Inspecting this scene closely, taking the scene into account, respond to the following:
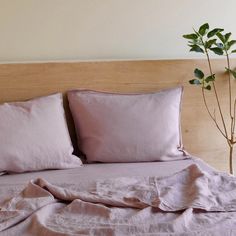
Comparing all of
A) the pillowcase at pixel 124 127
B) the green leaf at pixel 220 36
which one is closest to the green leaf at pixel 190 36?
the green leaf at pixel 220 36

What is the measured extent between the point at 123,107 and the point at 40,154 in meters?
0.47

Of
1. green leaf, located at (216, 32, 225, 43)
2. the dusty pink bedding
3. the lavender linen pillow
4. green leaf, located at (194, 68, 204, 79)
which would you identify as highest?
green leaf, located at (216, 32, 225, 43)

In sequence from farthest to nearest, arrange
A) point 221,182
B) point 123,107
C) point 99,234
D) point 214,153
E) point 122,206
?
point 214,153 → point 123,107 → point 221,182 → point 122,206 → point 99,234

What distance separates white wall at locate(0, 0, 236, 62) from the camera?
6.56 feet

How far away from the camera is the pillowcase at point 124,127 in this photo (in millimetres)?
1852

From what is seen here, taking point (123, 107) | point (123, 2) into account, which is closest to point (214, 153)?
point (123, 107)

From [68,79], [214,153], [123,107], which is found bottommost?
[214,153]

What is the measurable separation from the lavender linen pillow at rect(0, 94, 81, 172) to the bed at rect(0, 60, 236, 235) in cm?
5

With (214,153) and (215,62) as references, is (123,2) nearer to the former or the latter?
(215,62)

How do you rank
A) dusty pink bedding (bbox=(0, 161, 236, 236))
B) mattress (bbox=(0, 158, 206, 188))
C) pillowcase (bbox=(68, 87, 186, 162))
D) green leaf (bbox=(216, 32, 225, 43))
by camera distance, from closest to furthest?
dusty pink bedding (bbox=(0, 161, 236, 236))
mattress (bbox=(0, 158, 206, 188))
pillowcase (bbox=(68, 87, 186, 162))
green leaf (bbox=(216, 32, 225, 43))

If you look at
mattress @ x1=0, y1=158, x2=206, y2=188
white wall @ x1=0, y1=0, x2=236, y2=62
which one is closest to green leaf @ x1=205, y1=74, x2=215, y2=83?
white wall @ x1=0, y1=0, x2=236, y2=62

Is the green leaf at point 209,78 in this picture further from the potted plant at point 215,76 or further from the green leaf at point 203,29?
the green leaf at point 203,29

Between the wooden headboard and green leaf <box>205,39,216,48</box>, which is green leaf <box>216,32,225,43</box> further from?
the wooden headboard

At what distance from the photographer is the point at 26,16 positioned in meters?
1.99
